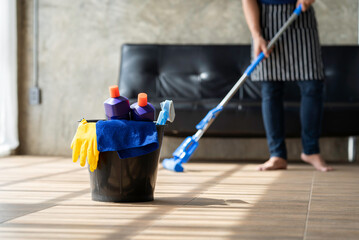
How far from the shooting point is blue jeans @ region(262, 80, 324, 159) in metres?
2.89

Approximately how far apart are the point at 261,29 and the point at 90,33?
1467 mm

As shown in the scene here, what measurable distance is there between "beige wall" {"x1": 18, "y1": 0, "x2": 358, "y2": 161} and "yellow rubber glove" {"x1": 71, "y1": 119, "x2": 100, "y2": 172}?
221cm

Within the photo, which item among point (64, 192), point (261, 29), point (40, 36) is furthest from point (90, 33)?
point (64, 192)

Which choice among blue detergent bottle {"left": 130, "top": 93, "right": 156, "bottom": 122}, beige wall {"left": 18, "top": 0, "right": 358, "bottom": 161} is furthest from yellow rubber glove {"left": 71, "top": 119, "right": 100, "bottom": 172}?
beige wall {"left": 18, "top": 0, "right": 358, "bottom": 161}

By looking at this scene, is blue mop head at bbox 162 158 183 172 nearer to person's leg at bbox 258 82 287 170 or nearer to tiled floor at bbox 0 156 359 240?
tiled floor at bbox 0 156 359 240

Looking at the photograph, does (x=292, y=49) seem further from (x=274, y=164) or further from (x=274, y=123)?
(x=274, y=164)

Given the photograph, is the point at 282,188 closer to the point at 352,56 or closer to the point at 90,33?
the point at 352,56

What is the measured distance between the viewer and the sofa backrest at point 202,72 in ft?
11.8

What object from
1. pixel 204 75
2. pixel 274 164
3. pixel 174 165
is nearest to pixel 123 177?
pixel 174 165

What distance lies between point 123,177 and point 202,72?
213cm

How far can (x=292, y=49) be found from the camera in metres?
2.89

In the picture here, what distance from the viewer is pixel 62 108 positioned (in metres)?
4.01

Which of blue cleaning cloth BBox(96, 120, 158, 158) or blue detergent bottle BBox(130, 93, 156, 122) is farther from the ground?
blue detergent bottle BBox(130, 93, 156, 122)

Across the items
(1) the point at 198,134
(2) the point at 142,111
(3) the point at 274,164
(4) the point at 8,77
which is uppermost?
(2) the point at 142,111
